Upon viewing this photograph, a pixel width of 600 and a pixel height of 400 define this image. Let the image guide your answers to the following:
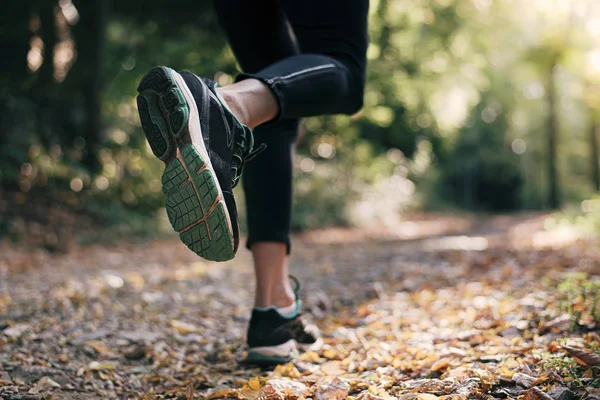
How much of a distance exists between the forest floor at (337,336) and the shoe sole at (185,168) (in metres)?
0.38

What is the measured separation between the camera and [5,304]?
88.0 inches

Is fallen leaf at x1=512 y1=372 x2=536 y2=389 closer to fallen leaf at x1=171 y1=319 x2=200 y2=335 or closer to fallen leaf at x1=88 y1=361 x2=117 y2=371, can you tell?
fallen leaf at x1=88 y1=361 x2=117 y2=371

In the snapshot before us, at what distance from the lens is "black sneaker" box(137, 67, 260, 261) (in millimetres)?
1126

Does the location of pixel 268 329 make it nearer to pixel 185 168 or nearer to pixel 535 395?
pixel 185 168

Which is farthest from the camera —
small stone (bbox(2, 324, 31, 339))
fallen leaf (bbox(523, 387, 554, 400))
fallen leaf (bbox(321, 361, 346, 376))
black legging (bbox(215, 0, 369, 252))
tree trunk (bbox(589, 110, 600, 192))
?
tree trunk (bbox(589, 110, 600, 192))

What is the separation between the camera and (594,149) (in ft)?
47.8

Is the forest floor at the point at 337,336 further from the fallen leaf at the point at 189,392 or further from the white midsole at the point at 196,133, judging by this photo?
the white midsole at the point at 196,133

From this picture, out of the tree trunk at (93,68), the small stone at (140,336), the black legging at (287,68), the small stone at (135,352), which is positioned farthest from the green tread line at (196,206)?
the tree trunk at (93,68)

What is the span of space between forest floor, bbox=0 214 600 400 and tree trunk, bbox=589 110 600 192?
12.0m

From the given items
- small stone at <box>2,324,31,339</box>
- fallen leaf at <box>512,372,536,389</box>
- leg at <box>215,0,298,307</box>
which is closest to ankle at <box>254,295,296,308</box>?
leg at <box>215,0,298,307</box>

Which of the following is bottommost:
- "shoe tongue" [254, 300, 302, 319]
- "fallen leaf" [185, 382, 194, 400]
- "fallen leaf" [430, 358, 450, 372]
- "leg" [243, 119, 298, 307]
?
"fallen leaf" [185, 382, 194, 400]

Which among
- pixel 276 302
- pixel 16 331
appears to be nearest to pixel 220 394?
pixel 276 302

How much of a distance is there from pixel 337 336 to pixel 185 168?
0.91 m

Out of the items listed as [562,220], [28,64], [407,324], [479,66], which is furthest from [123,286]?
[479,66]
